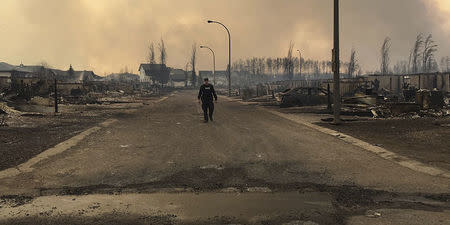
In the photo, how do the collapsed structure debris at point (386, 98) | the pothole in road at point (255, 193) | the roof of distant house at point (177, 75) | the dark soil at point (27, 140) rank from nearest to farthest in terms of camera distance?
the pothole in road at point (255, 193) → the dark soil at point (27, 140) → the collapsed structure debris at point (386, 98) → the roof of distant house at point (177, 75)

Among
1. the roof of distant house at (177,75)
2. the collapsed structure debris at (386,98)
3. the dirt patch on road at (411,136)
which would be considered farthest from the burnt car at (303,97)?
the roof of distant house at (177,75)

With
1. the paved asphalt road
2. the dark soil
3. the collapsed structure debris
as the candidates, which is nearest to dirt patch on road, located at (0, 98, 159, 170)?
the dark soil

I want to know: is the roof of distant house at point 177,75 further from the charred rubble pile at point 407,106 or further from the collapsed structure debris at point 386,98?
the charred rubble pile at point 407,106

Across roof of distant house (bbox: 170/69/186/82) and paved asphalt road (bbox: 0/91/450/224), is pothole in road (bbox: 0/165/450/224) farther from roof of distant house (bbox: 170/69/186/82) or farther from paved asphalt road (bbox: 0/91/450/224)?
roof of distant house (bbox: 170/69/186/82)

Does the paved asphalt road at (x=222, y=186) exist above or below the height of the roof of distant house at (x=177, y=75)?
below

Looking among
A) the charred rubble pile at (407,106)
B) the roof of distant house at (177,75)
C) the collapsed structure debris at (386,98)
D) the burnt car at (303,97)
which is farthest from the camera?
the roof of distant house at (177,75)

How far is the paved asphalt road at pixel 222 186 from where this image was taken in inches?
158

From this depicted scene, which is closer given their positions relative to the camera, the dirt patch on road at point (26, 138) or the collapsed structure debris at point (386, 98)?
the dirt patch on road at point (26, 138)

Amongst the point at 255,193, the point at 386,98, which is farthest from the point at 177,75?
the point at 255,193

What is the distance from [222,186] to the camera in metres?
5.16

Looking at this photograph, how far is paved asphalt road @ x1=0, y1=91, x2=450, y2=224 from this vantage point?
4023 millimetres

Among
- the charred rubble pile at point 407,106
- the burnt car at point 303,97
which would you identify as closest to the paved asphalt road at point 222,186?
the charred rubble pile at point 407,106

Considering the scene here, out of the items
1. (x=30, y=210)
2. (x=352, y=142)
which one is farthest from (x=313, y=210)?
(x=352, y=142)

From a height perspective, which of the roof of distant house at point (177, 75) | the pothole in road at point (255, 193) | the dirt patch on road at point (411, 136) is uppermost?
the roof of distant house at point (177, 75)
